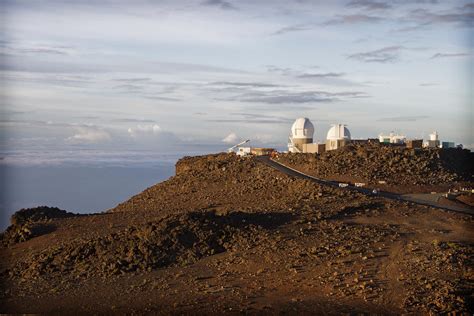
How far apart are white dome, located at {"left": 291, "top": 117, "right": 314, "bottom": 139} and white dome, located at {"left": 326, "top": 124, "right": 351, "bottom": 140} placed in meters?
1.87

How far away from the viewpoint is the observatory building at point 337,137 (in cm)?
4366

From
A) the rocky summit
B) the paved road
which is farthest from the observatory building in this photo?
the rocky summit

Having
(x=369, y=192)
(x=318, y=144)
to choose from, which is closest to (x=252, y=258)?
(x=369, y=192)

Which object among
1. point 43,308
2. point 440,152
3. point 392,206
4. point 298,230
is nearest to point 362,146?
point 440,152

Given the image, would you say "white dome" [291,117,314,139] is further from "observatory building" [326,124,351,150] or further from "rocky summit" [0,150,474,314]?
"rocky summit" [0,150,474,314]

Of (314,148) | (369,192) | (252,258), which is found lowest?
(252,258)

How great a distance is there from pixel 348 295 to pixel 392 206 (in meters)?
9.44

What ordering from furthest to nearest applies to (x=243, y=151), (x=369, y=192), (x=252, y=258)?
(x=243, y=151)
(x=369, y=192)
(x=252, y=258)

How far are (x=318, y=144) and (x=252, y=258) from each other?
24.2m

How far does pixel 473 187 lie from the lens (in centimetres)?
3294

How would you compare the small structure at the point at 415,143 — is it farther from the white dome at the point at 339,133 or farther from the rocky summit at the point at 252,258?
the rocky summit at the point at 252,258

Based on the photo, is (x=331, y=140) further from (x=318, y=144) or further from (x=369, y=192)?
(x=369, y=192)

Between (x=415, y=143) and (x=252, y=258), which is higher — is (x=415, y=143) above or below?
above

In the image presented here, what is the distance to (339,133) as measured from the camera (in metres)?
44.6
